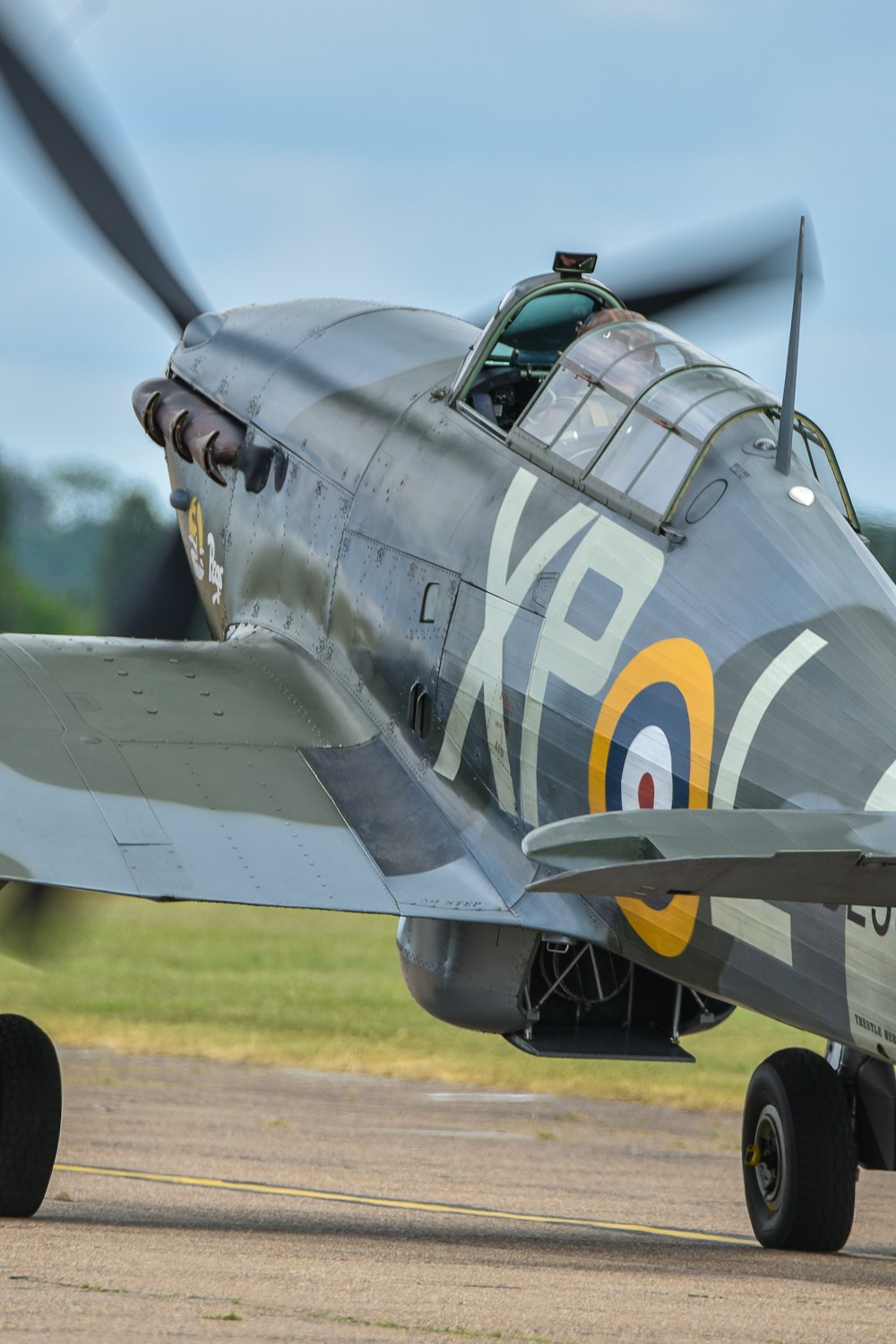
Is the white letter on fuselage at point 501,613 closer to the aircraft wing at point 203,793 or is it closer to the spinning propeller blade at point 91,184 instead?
the aircraft wing at point 203,793

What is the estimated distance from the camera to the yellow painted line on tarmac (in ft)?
34.9

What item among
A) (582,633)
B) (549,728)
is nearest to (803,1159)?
(549,728)

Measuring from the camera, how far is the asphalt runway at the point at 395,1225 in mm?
6543

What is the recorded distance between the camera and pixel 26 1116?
360 inches

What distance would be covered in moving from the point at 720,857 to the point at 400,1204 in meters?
6.12

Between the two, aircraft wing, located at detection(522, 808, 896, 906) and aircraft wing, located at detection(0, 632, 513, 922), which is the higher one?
aircraft wing, located at detection(522, 808, 896, 906)

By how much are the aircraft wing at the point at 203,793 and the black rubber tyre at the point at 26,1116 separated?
4.15 ft

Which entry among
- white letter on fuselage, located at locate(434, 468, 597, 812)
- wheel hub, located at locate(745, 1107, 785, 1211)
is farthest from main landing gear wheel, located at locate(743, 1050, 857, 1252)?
white letter on fuselage, located at locate(434, 468, 597, 812)

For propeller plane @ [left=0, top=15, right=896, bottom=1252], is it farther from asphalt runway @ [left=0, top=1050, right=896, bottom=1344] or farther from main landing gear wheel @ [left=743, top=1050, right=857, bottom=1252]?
asphalt runway @ [left=0, top=1050, right=896, bottom=1344]

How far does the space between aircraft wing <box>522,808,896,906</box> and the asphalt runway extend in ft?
4.54

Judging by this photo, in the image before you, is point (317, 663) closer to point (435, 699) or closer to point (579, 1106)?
point (435, 699)

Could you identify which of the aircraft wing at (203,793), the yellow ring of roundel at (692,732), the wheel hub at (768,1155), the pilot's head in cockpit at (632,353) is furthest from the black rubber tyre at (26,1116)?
the pilot's head in cockpit at (632,353)

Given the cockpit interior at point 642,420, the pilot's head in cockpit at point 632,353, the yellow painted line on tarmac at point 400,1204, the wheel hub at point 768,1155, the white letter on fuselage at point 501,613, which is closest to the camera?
the cockpit interior at point 642,420

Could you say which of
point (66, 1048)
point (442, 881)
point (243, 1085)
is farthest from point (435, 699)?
point (66, 1048)
